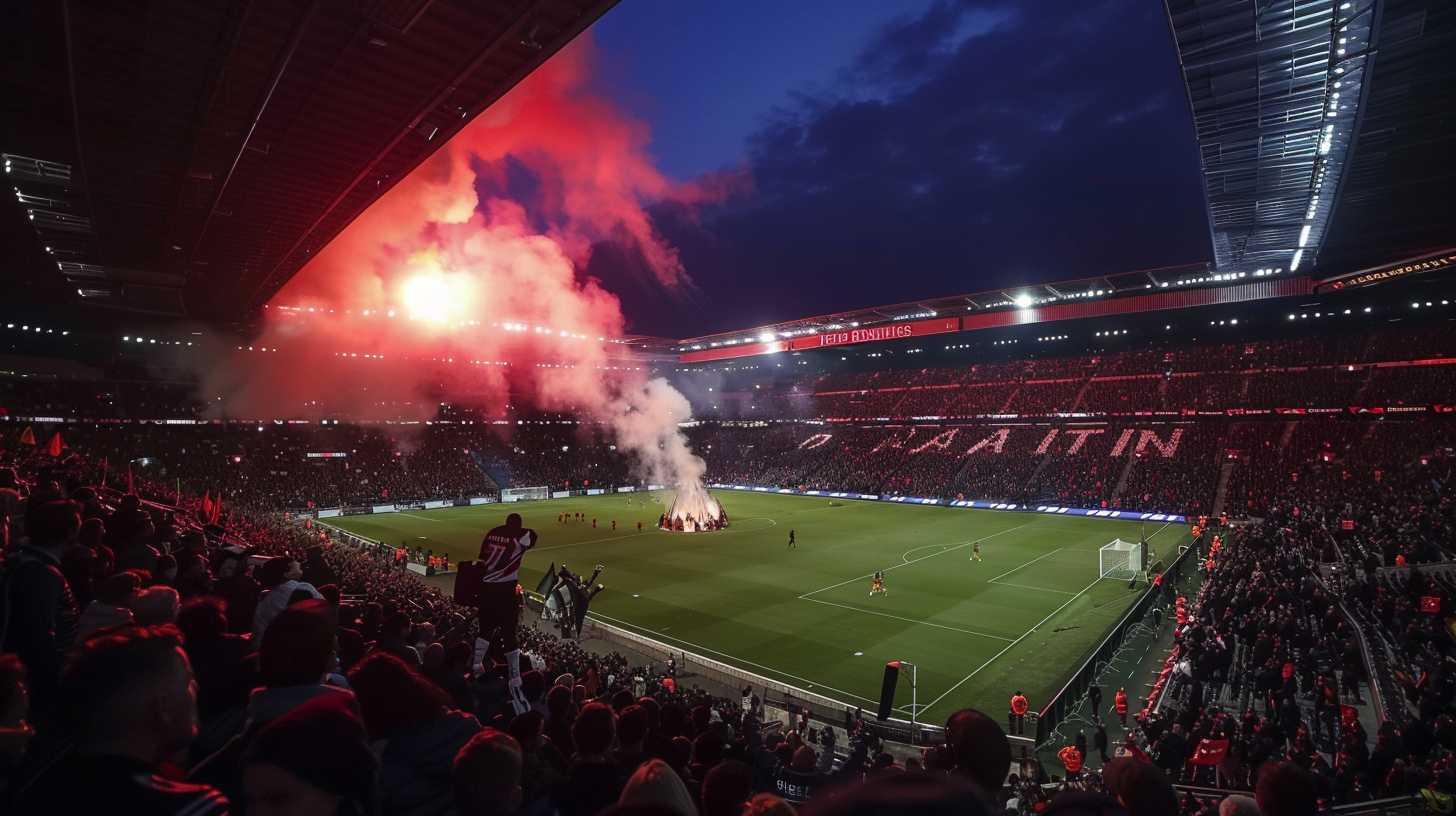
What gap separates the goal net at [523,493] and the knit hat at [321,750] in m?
62.8

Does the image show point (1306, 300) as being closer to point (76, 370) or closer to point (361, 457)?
point (361, 457)

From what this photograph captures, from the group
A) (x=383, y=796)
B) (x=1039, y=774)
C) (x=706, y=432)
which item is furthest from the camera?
(x=706, y=432)

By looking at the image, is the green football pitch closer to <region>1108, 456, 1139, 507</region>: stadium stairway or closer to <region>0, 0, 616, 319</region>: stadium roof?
<region>1108, 456, 1139, 507</region>: stadium stairway

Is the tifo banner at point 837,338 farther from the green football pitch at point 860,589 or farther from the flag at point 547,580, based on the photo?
the flag at point 547,580

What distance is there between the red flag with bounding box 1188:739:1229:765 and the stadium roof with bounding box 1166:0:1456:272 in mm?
12320

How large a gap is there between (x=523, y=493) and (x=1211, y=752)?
193 ft

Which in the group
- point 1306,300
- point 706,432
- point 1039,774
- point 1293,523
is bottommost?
point 1039,774

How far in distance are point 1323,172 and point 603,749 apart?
81.0ft

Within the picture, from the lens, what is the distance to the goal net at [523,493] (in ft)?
203

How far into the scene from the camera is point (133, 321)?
4772 centimetres

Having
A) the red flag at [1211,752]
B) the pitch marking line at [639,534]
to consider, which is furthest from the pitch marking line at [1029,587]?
the red flag at [1211,752]

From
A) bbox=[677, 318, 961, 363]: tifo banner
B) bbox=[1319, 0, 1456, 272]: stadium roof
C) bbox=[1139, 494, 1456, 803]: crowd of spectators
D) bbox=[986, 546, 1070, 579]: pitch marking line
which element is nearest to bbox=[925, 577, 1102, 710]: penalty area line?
bbox=[986, 546, 1070, 579]: pitch marking line

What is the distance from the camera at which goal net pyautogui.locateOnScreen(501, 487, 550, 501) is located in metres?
61.9

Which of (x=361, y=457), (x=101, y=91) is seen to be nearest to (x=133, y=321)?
(x=361, y=457)
